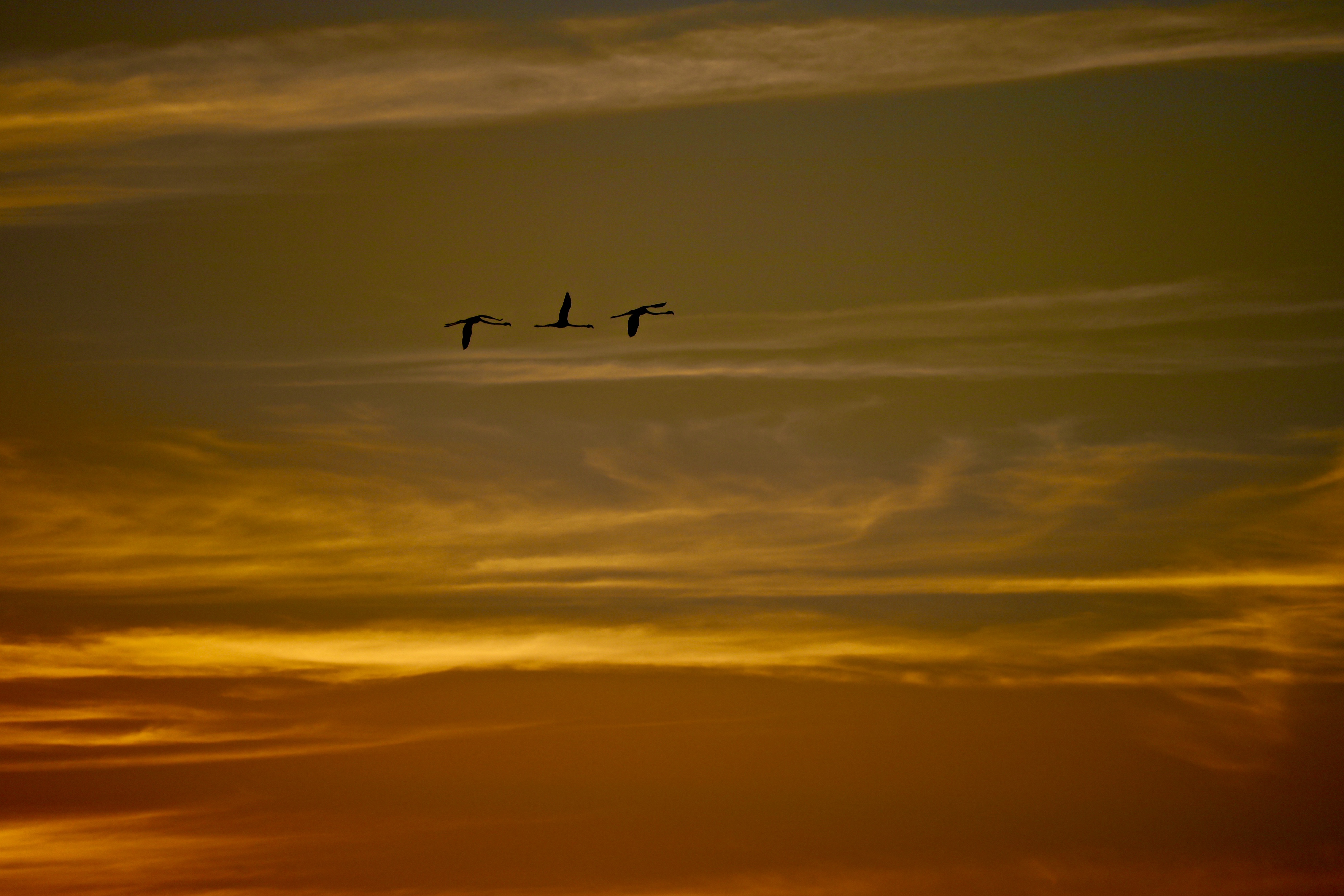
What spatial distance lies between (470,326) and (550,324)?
554 centimetres

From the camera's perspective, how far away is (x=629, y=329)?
100688 millimetres

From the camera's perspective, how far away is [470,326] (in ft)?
346

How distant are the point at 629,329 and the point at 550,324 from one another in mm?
6028

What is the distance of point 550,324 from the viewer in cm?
10394

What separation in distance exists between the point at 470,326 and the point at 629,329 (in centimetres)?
1145
